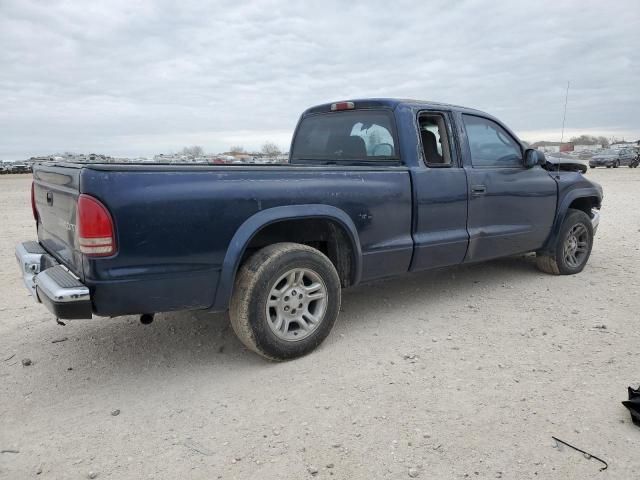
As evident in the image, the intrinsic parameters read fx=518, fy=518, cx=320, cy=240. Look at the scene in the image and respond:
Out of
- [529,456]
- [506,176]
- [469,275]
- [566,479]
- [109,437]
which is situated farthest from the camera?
[469,275]

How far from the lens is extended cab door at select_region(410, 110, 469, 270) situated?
4.30 metres

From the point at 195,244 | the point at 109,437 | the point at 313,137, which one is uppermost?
the point at 313,137

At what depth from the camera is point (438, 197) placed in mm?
4398

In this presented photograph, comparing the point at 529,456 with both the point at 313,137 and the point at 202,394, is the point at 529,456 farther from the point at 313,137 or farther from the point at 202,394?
the point at 313,137

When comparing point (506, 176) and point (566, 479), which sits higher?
point (506, 176)

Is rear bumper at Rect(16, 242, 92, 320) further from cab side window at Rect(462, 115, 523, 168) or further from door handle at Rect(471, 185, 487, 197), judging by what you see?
cab side window at Rect(462, 115, 523, 168)

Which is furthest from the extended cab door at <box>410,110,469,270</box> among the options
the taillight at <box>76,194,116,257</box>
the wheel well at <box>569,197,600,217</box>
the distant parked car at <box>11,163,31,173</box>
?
the distant parked car at <box>11,163,31,173</box>

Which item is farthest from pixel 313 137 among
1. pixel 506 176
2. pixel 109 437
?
pixel 109 437

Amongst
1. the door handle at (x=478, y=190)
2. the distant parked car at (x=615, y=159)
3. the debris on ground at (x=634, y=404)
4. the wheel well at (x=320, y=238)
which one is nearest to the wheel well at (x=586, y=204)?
the door handle at (x=478, y=190)

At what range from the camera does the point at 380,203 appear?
13.1 ft

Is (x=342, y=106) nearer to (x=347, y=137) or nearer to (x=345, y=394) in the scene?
(x=347, y=137)

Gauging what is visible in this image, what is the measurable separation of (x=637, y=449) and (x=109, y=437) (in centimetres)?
271

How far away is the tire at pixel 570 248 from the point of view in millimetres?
5781

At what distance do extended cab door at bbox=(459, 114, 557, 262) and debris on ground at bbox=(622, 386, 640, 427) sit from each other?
2.04 m
